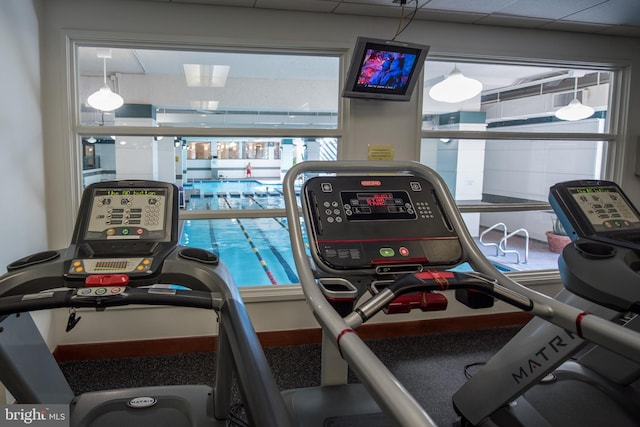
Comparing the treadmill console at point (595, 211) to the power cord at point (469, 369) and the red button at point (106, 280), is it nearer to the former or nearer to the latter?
the power cord at point (469, 369)

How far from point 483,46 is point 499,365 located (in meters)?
2.38

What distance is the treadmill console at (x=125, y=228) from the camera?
1.68 m

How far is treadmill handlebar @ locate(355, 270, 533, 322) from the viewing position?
1330 millimetres

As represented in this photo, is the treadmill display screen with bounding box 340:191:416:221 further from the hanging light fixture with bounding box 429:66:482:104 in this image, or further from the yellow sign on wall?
the hanging light fixture with bounding box 429:66:482:104

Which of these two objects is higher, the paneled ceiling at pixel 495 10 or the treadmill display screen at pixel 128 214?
the paneled ceiling at pixel 495 10

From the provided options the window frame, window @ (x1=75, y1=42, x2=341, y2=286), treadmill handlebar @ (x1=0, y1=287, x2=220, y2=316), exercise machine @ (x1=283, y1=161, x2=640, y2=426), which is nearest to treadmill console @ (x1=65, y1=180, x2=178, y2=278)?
treadmill handlebar @ (x1=0, y1=287, x2=220, y2=316)

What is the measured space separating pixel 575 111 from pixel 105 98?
392 cm

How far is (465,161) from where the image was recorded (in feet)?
13.8

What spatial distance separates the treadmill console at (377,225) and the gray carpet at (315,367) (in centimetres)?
111

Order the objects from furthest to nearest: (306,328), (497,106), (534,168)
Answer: (534,168) < (497,106) < (306,328)

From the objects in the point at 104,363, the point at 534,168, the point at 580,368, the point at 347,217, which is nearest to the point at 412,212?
the point at 347,217

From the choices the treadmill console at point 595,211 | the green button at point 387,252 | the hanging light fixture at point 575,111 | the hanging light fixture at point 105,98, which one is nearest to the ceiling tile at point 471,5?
the treadmill console at point 595,211

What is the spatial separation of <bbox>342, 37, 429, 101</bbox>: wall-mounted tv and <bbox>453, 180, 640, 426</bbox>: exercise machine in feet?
4.01

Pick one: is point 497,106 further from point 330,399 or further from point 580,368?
point 330,399
